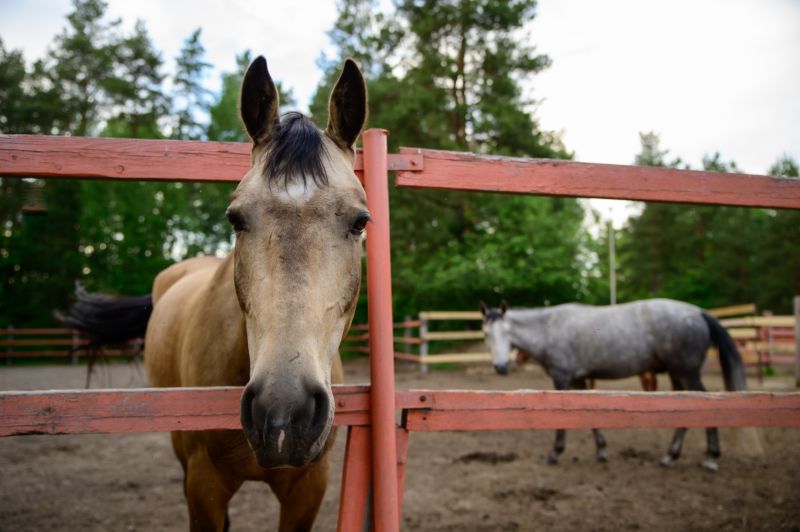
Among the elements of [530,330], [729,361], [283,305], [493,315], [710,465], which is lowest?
[710,465]

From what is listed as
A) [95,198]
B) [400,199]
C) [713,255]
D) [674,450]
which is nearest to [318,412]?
[674,450]

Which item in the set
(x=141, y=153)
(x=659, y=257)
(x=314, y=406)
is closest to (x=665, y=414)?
(x=314, y=406)

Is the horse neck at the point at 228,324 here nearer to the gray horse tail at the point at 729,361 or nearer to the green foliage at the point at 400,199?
the gray horse tail at the point at 729,361

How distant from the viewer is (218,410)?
1.67 m

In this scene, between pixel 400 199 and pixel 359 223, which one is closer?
pixel 359 223

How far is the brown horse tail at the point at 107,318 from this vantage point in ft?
15.3

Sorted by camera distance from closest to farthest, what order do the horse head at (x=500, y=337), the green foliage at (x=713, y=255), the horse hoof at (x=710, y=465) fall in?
the horse hoof at (x=710, y=465) → the horse head at (x=500, y=337) → the green foliage at (x=713, y=255)

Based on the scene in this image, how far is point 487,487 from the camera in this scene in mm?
4812

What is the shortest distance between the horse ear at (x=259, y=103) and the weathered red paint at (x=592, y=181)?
485mm

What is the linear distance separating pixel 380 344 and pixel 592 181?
3.48 feet

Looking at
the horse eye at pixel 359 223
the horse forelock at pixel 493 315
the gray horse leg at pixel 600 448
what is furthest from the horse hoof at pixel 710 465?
the horse eye at pixel 359 223

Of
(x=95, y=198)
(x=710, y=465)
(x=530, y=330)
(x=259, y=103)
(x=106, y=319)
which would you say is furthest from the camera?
(x=95, y=198)

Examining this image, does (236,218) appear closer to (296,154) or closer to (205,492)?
(296,154)

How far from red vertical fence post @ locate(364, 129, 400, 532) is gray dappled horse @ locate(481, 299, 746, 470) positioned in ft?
15.3
